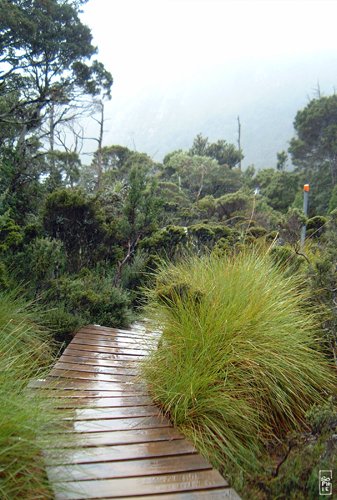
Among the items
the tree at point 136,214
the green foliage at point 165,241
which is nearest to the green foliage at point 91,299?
the tree at point 136,214

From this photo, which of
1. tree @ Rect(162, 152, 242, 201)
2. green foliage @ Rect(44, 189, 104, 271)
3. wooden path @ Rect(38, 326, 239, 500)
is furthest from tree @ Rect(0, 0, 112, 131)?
tree @ Rect(162, 152, 242, 201)

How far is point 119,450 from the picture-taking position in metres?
1.94

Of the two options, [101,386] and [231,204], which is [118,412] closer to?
[101,386]

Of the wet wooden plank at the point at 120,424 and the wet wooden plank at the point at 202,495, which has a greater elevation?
the wet wooden plank at the point at 120,424

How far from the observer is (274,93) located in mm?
81500

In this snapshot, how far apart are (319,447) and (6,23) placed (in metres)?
9.56

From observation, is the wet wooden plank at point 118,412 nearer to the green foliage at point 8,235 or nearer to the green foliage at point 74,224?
the green foliage at point 8,235

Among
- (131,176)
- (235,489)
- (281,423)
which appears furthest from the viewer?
(131,176)

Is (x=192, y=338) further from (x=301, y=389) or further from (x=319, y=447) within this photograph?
(x=319, y=447)

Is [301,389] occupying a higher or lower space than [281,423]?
higher

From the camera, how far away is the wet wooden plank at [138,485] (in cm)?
157

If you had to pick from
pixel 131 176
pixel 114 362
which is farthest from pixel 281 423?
pixel 131 176

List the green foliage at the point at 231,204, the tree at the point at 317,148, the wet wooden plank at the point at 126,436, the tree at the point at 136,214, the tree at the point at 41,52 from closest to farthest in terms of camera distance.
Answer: the wet wooden plank at the point at 126,436
the tree at the point at 136,214
the tree at the point at 41,52
the green foliage at the point at 231,204
the tree at the point at 317,148

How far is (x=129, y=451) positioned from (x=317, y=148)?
25981 mm
